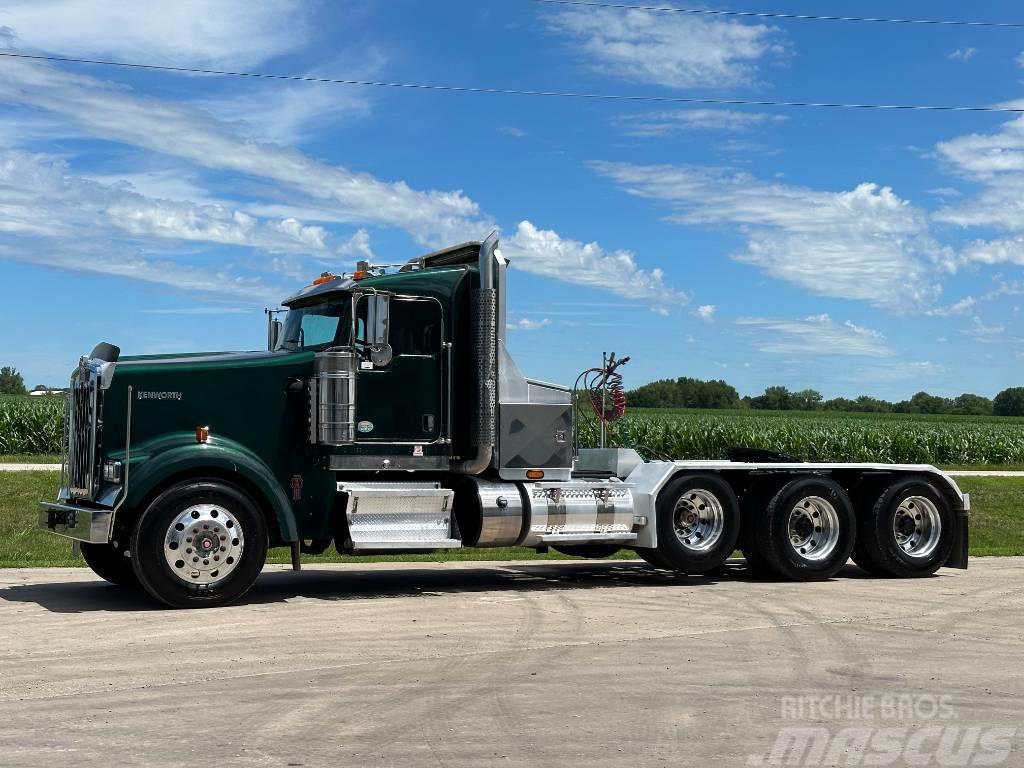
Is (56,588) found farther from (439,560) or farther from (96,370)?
(439,560)

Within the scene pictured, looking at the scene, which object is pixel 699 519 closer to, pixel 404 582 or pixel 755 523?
pixel 755 523

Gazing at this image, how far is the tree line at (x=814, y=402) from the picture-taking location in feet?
223

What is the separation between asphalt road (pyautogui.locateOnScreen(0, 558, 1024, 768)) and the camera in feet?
21.4

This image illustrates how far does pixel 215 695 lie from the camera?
767 cm

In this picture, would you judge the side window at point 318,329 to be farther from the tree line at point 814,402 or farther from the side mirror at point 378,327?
the tree line at point 814,402

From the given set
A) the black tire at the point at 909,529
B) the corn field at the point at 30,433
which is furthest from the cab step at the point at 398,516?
the corn field at the point at 30,433

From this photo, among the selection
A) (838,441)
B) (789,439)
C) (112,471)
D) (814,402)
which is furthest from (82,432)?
(814,402)

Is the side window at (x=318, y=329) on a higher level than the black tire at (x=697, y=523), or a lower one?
higher

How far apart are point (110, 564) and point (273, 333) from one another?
2895mm

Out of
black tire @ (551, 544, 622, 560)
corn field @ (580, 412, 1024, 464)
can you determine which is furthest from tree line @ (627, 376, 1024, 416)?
black tire @ (551, 544, 622, 560)

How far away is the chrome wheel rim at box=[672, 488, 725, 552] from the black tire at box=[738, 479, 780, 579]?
1.19ft

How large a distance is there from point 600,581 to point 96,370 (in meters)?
6.03

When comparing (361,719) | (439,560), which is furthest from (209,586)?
(439,560)

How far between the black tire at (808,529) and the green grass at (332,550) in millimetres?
3579
